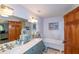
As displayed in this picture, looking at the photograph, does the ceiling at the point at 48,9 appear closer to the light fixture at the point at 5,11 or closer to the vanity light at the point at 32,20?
the vanity light at the point at 32,20

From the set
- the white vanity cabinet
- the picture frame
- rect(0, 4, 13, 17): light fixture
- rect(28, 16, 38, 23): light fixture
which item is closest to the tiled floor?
the white vanity cabinet

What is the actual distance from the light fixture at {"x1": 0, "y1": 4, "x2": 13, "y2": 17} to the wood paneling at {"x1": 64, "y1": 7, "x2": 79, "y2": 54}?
2.94 ft

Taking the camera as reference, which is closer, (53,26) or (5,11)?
(5,11)

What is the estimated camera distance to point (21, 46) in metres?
1.73

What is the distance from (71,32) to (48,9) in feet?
1.81

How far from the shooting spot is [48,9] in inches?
69.2

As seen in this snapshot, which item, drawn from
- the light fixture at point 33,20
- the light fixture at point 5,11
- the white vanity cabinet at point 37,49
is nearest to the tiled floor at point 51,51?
the white vanity cabinet at point 37,49

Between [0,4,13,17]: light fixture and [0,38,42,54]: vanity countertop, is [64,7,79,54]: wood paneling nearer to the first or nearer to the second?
[0,38,42,54]: vanity countertop

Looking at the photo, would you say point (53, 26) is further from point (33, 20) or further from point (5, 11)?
point (5, 11)

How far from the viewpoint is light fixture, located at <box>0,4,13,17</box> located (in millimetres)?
1628

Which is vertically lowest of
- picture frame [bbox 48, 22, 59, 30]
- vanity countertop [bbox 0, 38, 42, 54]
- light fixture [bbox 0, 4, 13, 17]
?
vanity countertop [bbox 0, 38, 42, 54]

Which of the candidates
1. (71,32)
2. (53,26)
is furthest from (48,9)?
(71,32)

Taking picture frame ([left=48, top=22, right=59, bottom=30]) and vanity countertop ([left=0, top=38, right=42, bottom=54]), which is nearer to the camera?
vanity countertop ([left=0, top=38, right=42, bottom=54])
